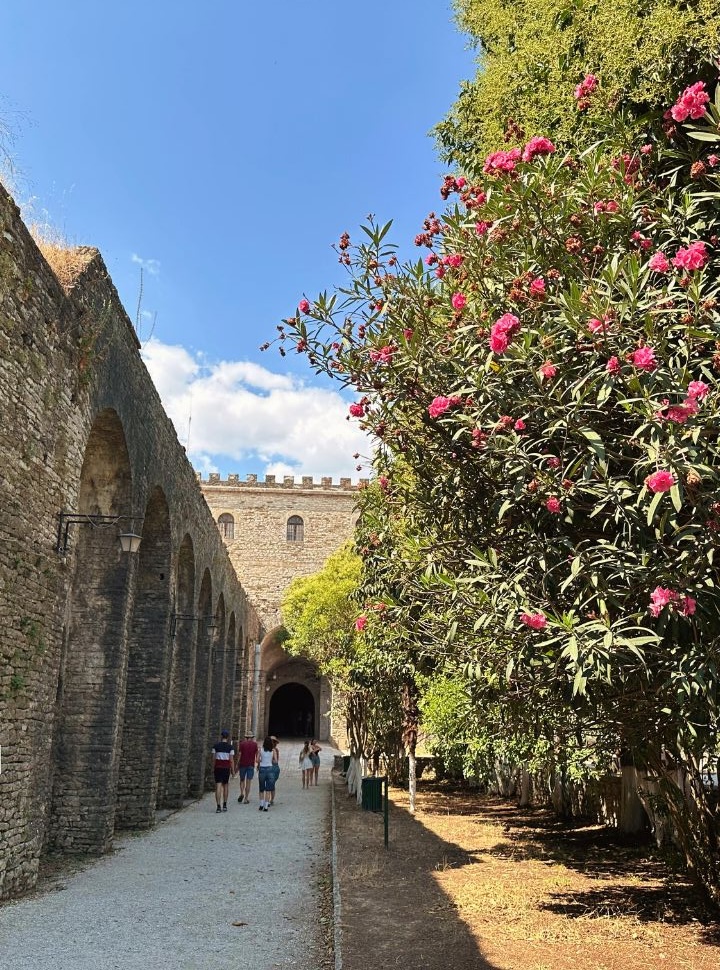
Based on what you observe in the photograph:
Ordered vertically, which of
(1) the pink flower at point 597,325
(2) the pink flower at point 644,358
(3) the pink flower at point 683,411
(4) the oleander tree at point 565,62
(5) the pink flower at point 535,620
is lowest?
(5) the pink flower at point 535,620

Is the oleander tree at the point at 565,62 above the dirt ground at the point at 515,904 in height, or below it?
above

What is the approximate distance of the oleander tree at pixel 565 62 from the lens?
514cm

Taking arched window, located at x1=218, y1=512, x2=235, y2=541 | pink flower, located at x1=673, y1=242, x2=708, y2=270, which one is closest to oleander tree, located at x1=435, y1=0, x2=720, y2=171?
pink flower, located at x1=673, y1=242, x2=708, y2=270

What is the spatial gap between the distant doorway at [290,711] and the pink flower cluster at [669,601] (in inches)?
1715

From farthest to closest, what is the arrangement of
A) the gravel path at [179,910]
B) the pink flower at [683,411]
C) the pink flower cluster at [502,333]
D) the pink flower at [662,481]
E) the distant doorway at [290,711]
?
the distant doorway at [290,711], the gravel path at [179,910], the pink flower cluster at [502,333], the pink flower at [683,411], the pink flower at [662,481]

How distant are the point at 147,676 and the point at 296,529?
28369 millimetres

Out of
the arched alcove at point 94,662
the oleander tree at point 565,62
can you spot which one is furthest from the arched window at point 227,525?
the oleander tree at point 565,62

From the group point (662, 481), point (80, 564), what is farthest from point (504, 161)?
point (80, 564)

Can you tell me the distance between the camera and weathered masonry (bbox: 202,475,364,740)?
131ft

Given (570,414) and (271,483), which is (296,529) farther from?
(570,414)

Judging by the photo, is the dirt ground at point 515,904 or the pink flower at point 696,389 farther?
the dirt ground at point 515,904

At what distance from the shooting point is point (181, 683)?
15.6m

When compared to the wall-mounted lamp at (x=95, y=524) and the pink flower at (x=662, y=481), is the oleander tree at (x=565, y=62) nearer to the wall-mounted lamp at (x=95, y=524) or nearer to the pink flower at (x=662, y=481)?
the pink flower at (x=662, y=481)

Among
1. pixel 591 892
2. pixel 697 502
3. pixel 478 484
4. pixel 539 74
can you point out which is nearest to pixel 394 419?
pixel 478 484
